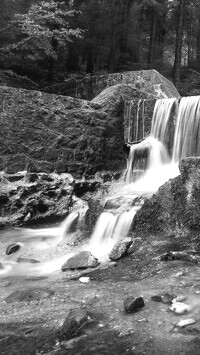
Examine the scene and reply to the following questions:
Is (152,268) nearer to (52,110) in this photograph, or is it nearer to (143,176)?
(143,176)

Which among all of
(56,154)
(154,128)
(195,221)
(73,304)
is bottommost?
(73,304)

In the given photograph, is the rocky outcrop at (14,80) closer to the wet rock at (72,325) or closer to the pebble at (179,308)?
the wet rock at (72,325)

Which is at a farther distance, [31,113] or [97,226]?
[31,113]

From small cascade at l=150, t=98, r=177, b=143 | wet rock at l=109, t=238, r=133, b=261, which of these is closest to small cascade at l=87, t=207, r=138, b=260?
wet rock at l=109, t=238, r=133, b=261

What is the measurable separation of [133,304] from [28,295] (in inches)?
66.6

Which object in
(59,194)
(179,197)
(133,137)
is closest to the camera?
(179,197)

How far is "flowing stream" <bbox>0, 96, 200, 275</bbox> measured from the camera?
7895 millimetres

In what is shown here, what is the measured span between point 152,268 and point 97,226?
105 inches

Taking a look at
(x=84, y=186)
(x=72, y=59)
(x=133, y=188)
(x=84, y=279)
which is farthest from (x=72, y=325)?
(x=72, y=59)

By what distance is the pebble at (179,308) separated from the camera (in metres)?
4.40

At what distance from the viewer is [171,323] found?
418cm

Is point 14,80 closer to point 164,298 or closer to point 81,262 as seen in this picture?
point 81,262

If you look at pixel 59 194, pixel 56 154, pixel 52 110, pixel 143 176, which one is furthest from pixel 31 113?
pixel 143 176

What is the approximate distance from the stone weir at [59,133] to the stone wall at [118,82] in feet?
9.37
